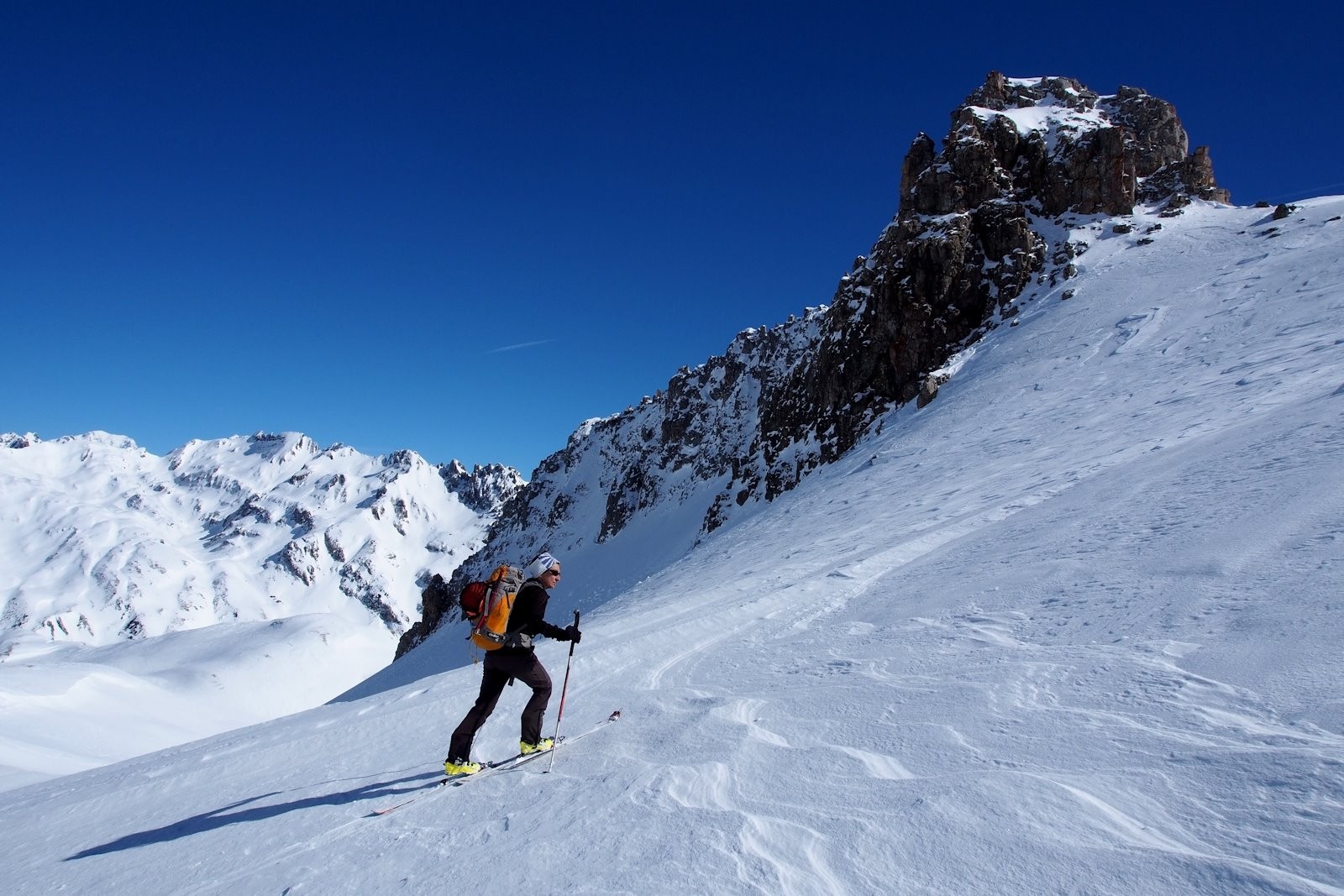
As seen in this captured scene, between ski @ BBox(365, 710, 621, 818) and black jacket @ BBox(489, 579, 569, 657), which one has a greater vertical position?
black jacket @ BBox(489, 579, 569, 657)

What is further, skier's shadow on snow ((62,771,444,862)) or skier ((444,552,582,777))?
skier ((444,552,582,777))

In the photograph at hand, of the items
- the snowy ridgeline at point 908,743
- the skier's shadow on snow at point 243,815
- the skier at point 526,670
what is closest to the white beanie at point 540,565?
the skier at point 526,670

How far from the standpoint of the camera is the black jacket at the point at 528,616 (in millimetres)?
5699

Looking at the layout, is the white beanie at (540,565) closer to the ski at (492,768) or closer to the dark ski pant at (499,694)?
the dark ski pant at (499,694)

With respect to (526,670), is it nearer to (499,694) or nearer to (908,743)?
(499,694)

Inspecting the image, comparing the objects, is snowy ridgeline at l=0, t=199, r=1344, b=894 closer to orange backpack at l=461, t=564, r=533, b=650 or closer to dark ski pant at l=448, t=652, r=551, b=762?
dark ski pant at l=448, t=652, r=551, b=762

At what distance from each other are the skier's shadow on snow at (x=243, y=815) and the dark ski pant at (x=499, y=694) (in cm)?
38

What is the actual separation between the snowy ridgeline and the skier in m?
0.37

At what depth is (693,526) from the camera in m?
58.0

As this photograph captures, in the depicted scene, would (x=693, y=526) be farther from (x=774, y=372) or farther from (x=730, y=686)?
(x=730, y=686)

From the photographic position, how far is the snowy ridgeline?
10.5ft

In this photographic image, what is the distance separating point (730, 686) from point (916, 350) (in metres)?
35.3

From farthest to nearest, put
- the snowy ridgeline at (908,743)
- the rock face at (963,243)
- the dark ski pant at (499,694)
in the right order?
the rock face at (963,243), the dark ski pant at (499,694), the snowy ridgeline at (908,743)

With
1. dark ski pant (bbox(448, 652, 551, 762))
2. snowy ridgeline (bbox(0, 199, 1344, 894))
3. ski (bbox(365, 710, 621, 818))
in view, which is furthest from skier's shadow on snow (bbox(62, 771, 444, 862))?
dark ski pant (bbox(448, 652, 551, 762))
